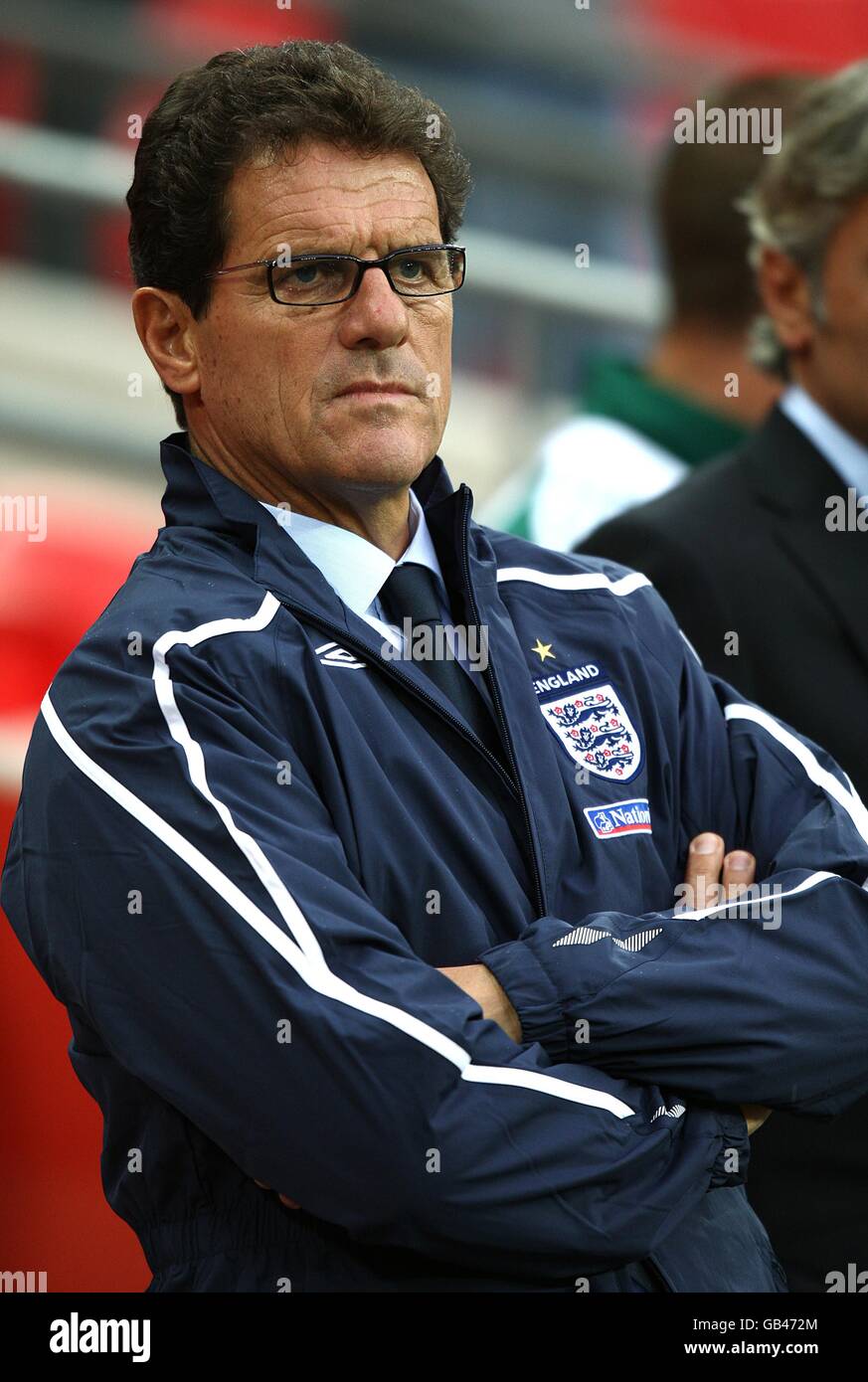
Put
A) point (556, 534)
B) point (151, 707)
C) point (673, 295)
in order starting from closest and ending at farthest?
1. point (151, 707)
2. point (556, 534)
3. point (673, 295)

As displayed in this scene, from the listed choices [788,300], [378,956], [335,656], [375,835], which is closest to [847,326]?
[788,300]

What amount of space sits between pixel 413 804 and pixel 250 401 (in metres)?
0.45

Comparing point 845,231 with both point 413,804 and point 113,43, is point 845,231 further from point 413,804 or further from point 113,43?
point 113,43

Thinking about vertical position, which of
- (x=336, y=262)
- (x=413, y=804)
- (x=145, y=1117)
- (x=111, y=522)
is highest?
(x=111, y=522)

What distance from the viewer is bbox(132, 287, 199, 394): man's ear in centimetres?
192

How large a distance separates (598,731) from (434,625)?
0.67 ft

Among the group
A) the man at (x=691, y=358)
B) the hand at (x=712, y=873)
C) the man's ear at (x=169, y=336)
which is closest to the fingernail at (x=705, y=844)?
the hand at (x=712, y=873)

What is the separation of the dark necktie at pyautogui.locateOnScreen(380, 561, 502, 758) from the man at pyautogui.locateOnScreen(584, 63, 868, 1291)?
2.04 feet

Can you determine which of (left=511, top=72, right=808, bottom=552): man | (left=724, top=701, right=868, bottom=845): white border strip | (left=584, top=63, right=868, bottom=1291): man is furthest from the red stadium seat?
(left=724, top=701, right=868, bottom=845): white border strip

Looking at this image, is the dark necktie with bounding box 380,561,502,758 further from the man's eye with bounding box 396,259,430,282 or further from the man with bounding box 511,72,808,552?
the man with bounding box 511,72,808,552

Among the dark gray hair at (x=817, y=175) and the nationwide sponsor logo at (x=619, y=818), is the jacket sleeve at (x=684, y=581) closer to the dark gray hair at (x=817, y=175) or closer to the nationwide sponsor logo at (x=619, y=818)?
the dark gray hair at (x=817, y=175)

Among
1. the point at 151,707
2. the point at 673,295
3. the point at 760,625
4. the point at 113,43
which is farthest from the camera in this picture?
the point at 113,43

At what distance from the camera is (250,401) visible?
186 centimetres
